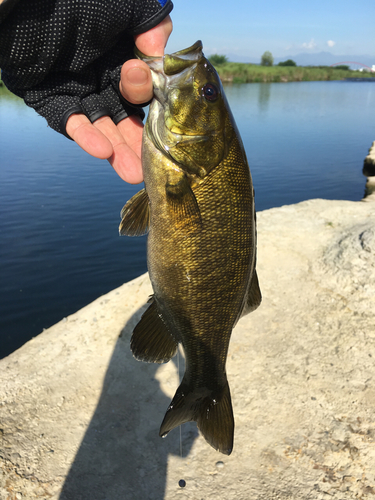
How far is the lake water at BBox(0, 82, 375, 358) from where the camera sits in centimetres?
885

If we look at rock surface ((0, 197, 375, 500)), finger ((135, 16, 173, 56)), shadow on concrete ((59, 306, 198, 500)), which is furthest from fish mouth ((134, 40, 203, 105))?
shadow on concrete ((59, 306, 198, 500))

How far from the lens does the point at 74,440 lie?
436cm

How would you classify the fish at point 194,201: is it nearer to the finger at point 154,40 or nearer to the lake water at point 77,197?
the finger at point 154,40

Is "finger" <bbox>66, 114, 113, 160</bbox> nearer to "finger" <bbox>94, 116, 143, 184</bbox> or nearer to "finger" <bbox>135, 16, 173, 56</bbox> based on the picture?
"finger" <bbox>94, 116, 143, 184</bbox>

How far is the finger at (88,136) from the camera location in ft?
8.79

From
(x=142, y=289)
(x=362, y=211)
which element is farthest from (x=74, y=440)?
(x=362, y=211)

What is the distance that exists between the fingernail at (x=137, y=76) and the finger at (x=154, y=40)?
0.61 metres

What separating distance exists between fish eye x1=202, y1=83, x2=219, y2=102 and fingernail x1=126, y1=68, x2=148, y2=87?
14.2 inches

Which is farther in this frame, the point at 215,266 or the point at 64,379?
the point at 64,379

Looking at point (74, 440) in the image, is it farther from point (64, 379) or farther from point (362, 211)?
point (362, 211)

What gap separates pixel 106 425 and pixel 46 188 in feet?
39.7

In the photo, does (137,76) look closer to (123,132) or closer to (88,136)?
(88,136)

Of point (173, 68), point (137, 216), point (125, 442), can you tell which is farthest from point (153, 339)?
point (125, 442)

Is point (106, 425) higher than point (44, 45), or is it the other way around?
point (44, 45)
